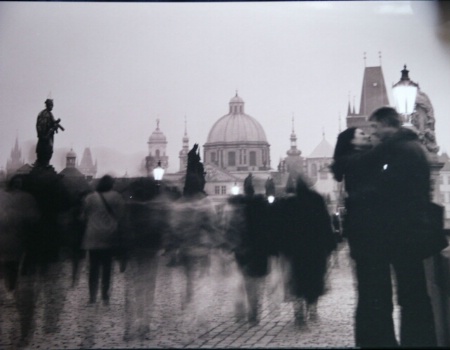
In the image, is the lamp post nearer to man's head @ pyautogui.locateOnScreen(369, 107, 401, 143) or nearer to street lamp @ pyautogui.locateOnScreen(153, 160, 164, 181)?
street lamp @ pyautogui.locateOnScreen(153, 160, 164, 181)

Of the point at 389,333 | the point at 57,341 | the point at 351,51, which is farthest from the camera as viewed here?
the point at 351,51

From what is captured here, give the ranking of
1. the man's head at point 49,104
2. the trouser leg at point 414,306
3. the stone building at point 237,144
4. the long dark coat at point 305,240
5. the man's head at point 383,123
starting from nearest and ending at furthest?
the trouser leg at point 414,306
the man's head at point 383,123
the long dark coat at point 305,240
the stone building at point 237,144
the man's head at point 49,104

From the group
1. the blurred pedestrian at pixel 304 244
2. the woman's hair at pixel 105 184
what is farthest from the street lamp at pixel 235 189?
the woman's hair at pixel 105 184

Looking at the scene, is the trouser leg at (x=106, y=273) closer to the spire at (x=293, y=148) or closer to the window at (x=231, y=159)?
the window at (x=231, y=159)

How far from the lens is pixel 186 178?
414 centimetres

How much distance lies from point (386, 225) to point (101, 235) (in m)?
2.31

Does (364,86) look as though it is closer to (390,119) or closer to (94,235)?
(390,119)

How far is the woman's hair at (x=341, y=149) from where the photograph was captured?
385 centimetres

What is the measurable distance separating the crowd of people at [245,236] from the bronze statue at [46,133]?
0.24 meters

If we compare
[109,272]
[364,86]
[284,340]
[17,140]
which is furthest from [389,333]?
[17,140]

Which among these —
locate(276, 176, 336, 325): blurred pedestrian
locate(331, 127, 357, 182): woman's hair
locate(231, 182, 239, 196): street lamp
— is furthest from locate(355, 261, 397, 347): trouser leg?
locate(231, 182, 239, 196): street lamp

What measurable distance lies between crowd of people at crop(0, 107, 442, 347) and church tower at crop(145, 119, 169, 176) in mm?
147

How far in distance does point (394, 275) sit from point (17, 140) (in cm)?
336

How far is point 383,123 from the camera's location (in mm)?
3863
